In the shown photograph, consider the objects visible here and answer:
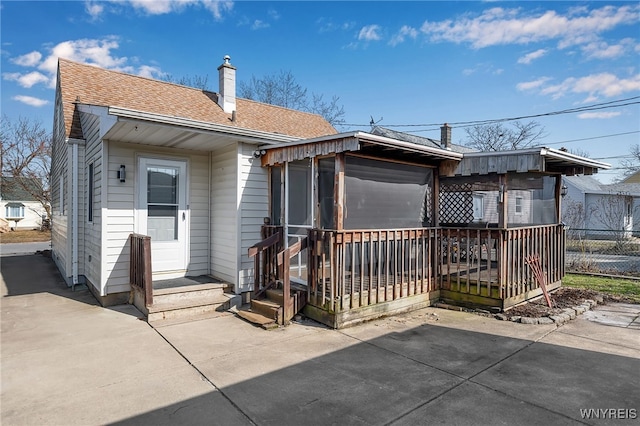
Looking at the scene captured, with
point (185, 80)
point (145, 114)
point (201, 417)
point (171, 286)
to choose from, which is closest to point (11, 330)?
point (171, 286)

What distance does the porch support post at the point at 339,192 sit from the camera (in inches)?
188

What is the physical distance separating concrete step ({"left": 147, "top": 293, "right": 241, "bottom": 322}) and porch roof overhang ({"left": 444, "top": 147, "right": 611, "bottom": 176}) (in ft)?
14.1

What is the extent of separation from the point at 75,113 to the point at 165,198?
3094mm

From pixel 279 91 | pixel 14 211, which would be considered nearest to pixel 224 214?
pixel 279 91

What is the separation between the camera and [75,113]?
736 cm

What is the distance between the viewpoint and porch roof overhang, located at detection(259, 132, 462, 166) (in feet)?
14.7

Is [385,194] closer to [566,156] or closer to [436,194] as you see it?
[436,194]

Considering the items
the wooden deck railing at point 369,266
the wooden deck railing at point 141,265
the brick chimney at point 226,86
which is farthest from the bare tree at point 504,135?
the wooden deck railing at point 141,265

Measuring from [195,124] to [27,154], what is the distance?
29623 millimetres

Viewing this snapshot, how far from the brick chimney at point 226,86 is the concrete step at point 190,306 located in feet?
17.9

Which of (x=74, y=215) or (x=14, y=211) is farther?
(x=14, y=211)

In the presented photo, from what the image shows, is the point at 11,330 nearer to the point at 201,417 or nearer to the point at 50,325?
the point at 50,325

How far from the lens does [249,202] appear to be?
6.11 metres

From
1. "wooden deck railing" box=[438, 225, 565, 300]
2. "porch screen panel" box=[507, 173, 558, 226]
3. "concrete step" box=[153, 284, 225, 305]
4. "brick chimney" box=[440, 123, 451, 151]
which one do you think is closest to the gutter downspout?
"concrete step" box=[153, 284, 225, 305]
